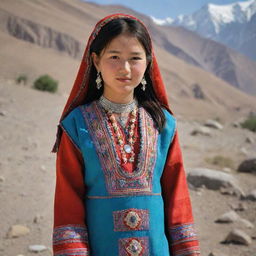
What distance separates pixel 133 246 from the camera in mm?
1896

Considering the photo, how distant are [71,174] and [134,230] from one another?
421 millimetres

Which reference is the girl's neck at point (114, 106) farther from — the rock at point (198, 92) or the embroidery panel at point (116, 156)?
the rock at point (198, 92)

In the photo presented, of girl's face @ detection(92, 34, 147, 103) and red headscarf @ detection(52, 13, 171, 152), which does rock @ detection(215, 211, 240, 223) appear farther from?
girl's face @ detection(92, 34, 147, 103)

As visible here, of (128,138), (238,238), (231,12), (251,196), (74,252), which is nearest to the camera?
(74,252)

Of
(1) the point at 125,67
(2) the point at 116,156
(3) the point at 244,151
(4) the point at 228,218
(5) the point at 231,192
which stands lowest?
(2) the point at 116,156

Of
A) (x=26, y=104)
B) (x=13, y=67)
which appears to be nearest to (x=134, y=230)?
(x=26, y=104)

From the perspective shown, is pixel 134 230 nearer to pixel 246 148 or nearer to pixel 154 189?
pixel 154 189

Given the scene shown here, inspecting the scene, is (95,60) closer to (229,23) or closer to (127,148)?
(127,148)

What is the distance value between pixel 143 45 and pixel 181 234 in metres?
1.01

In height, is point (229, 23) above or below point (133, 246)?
above

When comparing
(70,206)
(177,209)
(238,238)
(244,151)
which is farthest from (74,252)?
(244,151)

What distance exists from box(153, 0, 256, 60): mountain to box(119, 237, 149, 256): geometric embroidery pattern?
432 ft

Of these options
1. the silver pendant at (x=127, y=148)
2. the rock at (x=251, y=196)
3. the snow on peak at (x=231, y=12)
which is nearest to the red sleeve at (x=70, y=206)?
the silver pendant at (x=127, y=148)

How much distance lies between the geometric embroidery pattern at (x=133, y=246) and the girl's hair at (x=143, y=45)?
1.99 feet
